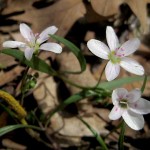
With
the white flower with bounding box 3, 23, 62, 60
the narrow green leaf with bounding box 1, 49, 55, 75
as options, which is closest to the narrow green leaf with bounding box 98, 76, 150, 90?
the narrow green leaf with bounding box 1, 49, 55, 75

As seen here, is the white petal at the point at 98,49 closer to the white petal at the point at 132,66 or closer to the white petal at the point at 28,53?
the white petal at the point at 132,66

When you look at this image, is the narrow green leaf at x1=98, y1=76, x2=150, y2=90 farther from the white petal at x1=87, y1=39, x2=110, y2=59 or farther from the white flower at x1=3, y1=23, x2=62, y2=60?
the white flower at x1=3, y1=23, x2=62, y2=60

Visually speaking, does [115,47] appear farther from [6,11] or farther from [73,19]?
[6,11]

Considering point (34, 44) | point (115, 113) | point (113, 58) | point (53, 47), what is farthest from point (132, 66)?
point (34, 44)

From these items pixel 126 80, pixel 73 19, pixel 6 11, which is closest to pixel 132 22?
pixel 73 19

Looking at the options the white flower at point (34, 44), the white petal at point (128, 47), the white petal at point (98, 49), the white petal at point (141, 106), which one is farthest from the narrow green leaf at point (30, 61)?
the white petal at point (141, 106)

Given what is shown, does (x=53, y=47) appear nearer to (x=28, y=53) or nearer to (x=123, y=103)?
(x=28, y=53)
